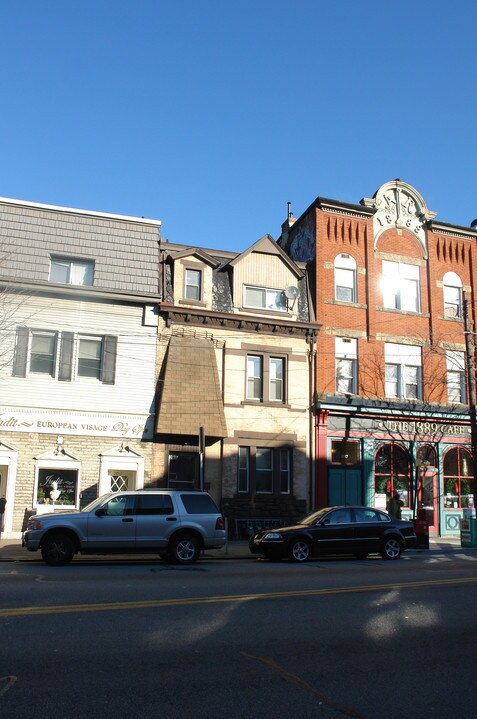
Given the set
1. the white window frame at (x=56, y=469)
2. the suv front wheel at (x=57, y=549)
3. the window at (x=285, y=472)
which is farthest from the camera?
the window at (x=285, y=472)

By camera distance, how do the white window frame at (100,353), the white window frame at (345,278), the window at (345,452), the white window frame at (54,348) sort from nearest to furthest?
the white window frame at (54,348)
the white window frame at (100,353)
the window at (345,452)
the white window frame at (345,278)

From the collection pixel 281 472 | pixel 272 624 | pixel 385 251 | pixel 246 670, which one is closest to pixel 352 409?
pixel 281 472

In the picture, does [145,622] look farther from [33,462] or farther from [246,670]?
[33,462]

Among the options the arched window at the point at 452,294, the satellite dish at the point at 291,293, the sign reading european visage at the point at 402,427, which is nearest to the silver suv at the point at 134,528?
the sign reading european visage at the point at 402,427

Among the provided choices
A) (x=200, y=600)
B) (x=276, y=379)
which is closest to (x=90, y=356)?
(x=276, y=379)

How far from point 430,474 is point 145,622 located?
20244 millimetres

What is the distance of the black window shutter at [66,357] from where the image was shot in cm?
2212

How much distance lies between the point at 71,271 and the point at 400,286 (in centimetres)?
1323

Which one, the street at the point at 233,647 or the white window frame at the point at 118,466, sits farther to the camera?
the white window frame at the point at 118,466

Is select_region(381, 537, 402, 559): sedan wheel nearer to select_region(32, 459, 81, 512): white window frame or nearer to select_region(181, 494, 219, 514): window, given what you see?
select_region(181, 494, 219, 514): window

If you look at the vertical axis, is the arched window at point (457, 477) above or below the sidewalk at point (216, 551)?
above

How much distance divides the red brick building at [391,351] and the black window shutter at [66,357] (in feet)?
29.2

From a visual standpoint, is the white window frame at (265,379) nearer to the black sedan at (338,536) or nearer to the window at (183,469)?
the window at (183,469)

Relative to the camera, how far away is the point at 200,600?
980 cm
